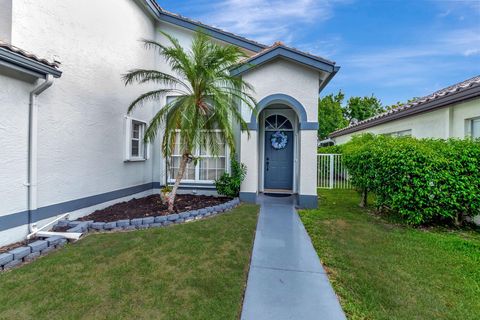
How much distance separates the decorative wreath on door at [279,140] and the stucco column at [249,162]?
2.12 metres

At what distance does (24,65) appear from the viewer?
4.56 m

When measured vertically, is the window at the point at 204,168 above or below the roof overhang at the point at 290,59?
below

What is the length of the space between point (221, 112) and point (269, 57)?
3.20m

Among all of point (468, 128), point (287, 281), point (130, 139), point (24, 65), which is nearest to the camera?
point (287, 281)

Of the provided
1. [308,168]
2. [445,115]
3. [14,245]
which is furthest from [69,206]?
[445,115]

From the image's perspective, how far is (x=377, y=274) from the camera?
4.04m

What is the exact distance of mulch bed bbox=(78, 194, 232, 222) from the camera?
6.75 m

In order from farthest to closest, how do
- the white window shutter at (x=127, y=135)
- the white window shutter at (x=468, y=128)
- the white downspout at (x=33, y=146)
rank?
the white window shutter at (x=127, y=135) < the white window shutter at (x=468, y=128) < the white downspout at (x=33, y=146)

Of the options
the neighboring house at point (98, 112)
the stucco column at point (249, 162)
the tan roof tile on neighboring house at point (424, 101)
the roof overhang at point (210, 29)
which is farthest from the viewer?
the roof overhang at point (210, 29)

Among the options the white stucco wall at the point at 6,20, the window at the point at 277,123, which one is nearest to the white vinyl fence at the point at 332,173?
the window at the point at 277,123

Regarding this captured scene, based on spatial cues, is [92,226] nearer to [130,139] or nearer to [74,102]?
[74,102]

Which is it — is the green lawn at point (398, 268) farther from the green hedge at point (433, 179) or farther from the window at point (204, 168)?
the window at point (204, 168)

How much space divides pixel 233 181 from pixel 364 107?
110 feet

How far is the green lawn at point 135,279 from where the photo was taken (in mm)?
3059
